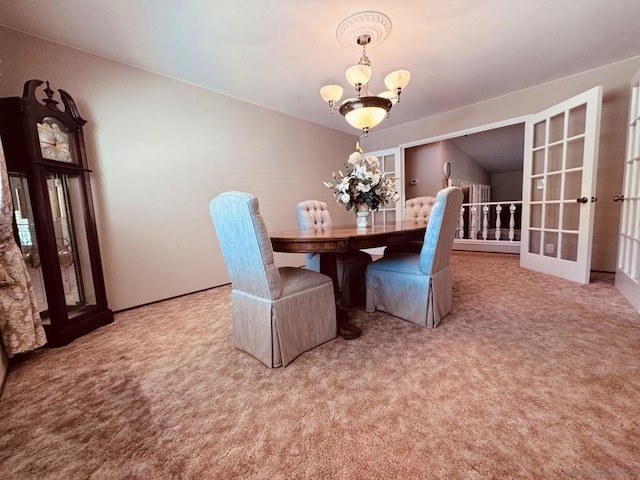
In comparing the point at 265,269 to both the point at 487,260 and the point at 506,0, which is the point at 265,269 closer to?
the point at 506,0

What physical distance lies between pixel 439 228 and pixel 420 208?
1.43m

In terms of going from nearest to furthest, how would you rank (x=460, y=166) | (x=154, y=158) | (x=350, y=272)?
1. (x=350, y=272)
2. (x=154, y=158)
3. (x=460, y=166)

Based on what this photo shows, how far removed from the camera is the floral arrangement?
206 centimetres

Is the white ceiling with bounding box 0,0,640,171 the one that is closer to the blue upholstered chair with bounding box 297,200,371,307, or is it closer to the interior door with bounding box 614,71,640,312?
the interior door with bounding box 614,71,640,312

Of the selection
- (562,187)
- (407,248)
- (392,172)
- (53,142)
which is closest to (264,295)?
(407,248)

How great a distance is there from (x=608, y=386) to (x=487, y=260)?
3.18 metres

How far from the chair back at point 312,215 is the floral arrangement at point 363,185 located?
0.72 meters

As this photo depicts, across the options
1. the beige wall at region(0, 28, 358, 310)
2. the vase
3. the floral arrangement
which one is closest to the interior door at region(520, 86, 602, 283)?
the floral arrangement

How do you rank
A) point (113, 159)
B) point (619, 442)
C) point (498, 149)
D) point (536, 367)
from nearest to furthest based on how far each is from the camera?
point (619, 442) → point (536, 367) → point (113, 159) → point (498, 149)

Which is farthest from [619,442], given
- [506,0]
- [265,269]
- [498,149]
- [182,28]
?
[498,149]

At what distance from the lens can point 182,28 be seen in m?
2.02

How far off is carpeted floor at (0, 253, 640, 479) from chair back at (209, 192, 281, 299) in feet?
1.62

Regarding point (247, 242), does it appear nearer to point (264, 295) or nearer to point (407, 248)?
point (264, 295)

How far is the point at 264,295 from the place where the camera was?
149 cm
